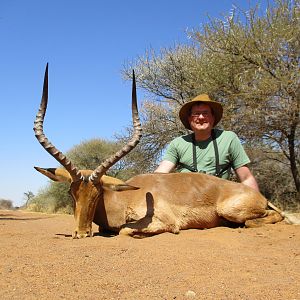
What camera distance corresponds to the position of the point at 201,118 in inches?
269

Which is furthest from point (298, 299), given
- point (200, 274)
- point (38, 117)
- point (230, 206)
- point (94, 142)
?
point (94, 142)

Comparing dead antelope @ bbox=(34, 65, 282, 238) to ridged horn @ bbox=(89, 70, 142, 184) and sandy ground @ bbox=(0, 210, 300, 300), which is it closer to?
ridged horn @ bbox=(89, 70, 142, 184)

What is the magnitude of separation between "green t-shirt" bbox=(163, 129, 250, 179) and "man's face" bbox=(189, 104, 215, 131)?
179 mm

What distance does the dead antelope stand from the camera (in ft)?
18.1

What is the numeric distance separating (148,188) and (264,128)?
783 centimetres

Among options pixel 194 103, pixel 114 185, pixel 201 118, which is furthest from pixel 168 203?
pixel 194 103

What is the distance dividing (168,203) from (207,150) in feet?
3.92

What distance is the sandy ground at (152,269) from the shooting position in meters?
2.74

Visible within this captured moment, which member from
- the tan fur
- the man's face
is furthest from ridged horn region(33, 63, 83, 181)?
the man's face

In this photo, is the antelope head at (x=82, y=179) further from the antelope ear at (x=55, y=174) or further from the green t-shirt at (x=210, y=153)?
the green t-shirt at (x=210, y=153)

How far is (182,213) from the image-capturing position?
580 cm

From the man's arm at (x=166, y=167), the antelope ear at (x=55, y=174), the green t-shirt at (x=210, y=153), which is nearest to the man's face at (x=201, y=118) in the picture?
the green t-shirt at (x=210, y=153)

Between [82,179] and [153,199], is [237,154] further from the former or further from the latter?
[82,179]

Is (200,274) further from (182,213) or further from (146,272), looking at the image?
(182,213)
